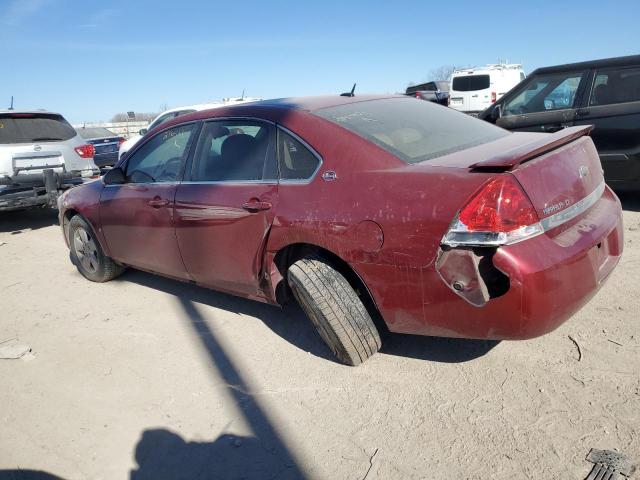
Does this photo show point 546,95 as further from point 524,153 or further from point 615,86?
point 524,153

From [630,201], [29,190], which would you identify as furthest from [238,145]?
[29,190]

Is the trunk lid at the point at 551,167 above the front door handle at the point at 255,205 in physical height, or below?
above

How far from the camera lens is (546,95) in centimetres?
614

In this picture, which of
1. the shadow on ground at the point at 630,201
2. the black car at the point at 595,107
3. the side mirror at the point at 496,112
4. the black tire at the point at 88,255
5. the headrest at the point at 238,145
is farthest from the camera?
the side mirror at the point at 496,112

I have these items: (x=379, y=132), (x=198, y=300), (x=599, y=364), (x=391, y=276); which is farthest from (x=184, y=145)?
(x=599, y=364)

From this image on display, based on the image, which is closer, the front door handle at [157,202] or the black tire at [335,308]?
the black tire at [335,308]

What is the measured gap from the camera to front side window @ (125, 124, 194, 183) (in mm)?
3783

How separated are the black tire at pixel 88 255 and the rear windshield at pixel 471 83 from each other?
16.3 metres

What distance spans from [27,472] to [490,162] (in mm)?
2583

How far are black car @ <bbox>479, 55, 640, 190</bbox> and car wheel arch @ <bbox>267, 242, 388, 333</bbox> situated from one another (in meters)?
3.80

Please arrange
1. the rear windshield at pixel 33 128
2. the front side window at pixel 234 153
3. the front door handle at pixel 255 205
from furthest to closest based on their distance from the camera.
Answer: the rear windshield at pixel 33 128, the front side window at pixel 234 153, the front door handle at pixel 255 205

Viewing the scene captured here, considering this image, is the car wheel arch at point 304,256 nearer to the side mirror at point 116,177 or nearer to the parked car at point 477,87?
the side mirror at point 116,177

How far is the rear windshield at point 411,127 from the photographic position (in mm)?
2789

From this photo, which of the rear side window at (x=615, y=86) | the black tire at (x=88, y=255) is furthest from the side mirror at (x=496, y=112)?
the black tire at (x=88, y=255)
